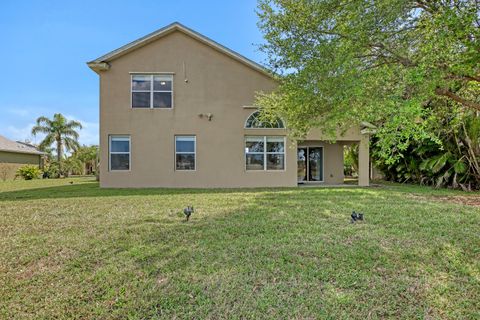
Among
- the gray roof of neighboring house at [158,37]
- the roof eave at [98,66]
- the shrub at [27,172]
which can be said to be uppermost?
the gray roof of neighboring house at [158,37]

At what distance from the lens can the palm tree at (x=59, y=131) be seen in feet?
104

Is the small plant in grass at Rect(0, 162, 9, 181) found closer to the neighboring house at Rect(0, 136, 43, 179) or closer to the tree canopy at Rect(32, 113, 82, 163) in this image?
the neighboring house at Rect(0, 136, 43, 179)

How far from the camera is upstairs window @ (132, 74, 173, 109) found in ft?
44.5

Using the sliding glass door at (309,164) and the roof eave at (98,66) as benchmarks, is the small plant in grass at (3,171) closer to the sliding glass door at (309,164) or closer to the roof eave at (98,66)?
the roof eave at (98,66)

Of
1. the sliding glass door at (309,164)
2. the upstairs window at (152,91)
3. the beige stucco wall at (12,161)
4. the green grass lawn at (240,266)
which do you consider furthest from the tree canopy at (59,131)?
the green grass lawn at (240,266)

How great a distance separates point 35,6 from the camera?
12.6 meters

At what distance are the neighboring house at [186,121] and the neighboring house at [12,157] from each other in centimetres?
1807

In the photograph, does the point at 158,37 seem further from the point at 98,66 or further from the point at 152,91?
the point at 98,66

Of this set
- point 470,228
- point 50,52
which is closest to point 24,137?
point 50,52

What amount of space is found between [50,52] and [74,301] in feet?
72.8

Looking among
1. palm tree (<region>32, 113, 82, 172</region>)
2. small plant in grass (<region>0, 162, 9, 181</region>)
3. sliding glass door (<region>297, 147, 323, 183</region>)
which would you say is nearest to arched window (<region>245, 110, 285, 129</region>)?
sliding glass door (<region>297, 147, 323, 183</region>)

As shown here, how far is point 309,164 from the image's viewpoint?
54.4 feet

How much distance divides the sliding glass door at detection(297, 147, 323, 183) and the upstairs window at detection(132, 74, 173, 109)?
8144mm

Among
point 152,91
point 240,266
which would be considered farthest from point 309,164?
point 240,266
